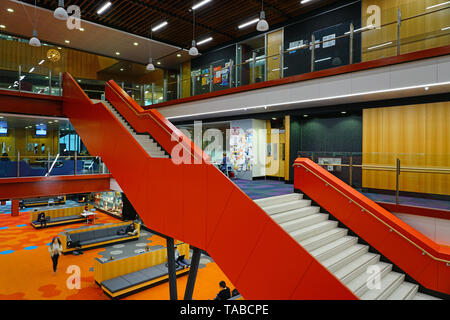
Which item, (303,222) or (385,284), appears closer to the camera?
(385,284)

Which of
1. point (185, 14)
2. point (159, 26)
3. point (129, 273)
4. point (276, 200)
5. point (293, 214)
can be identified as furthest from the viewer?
point (159, 26)

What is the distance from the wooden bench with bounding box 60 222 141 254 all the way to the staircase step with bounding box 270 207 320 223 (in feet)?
36.4

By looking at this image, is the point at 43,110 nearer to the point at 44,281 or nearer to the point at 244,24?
the point at 44,281

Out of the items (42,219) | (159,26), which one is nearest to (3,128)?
(42,219)

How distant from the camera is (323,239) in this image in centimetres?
553

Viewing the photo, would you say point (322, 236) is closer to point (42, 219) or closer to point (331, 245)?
point (331, 245)

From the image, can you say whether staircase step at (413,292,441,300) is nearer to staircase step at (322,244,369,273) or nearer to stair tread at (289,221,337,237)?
staircase step at (322,244,369,273)

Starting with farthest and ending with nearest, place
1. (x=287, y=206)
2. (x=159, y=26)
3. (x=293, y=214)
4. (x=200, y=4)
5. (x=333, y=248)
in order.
Answer: (x=159, y=26)
(x=200, y=4)
(x=287, y=206)
(x=293, y=214)
(x=333, y=248)

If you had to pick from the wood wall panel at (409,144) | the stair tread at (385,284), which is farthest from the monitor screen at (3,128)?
the stair tread at (385,284)

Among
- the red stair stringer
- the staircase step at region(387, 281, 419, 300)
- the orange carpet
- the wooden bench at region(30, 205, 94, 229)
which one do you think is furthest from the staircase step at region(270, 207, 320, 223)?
the wooden bench at region(30, 205, 94, 229)

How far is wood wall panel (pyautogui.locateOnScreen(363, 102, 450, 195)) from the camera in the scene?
6.70 m

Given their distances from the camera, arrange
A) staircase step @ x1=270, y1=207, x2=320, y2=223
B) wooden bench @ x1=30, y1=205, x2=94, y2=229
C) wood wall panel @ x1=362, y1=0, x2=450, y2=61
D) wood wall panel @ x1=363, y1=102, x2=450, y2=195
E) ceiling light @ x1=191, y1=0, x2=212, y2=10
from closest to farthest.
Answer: staircase step @ x1=270, y1=207, x2=320, y2=223 < wood wall panel @ x1=363, y1=102, x2=450, y2=195 < wood wall panel @ x1=362, y1=0, x2=450, y2=61 < ceiling light @ x1=191, y1=0, x2=212, y2=10 < wooden bench @ x1=30, y1=205, x2=94, y2=229

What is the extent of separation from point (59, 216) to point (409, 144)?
20.3 m

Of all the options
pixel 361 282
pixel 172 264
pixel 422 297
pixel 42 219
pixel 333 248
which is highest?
pixel 333 248
